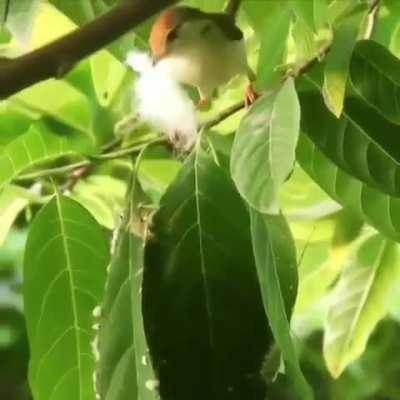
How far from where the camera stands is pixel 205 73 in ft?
1.47

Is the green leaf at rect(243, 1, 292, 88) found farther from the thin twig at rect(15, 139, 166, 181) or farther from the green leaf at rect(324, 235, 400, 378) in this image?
the green leaf at rect(324, 235, 400, 378)

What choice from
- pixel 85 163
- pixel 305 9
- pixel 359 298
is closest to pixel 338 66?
pixel 305 9

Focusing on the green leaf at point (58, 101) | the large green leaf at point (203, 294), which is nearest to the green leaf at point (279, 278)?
the large green leaf at point (203, 294)

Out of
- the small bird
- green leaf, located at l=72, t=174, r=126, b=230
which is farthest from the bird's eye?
green leaf, located at l=72, t=174, r=126, b=230

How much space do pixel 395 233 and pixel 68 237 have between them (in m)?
0.13

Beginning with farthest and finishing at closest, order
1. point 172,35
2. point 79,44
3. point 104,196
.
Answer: point 104,196 < point 172,35 < point 79,44

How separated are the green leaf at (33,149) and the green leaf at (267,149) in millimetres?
108

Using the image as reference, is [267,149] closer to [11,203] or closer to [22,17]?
[22,17]

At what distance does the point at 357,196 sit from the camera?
45 cm

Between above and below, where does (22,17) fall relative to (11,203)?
above

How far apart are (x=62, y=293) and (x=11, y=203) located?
79 mm

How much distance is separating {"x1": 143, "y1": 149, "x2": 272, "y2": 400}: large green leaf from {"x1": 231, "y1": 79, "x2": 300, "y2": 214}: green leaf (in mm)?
43

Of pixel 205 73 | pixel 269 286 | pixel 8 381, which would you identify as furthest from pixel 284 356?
pixel 8 381

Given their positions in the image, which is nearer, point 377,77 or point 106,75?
point 377,77
